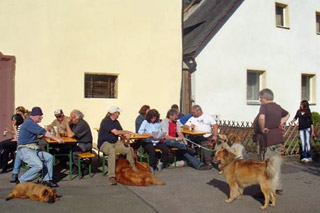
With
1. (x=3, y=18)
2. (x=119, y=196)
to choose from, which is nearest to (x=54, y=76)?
(x=3, y=18)

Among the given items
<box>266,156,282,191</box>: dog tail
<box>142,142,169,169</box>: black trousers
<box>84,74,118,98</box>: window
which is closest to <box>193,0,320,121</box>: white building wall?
Answer: <box>84,74,118,98</box>: window

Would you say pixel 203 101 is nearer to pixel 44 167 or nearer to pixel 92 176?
pixel 92 176

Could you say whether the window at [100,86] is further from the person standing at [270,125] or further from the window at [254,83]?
the window at [254,83]

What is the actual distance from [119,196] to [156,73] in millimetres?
5039

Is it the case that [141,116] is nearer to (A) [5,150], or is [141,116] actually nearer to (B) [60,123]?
(B) [60,123]

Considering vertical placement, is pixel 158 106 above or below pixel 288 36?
below

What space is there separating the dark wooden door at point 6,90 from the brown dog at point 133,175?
335cm

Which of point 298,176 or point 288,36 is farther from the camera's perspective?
point 288,36

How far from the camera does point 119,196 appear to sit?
639 centimetres

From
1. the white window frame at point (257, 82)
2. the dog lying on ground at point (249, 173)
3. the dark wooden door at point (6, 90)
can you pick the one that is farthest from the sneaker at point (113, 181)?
the white window frame at point (257, 82)

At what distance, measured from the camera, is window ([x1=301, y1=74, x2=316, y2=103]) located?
16047 millimetres

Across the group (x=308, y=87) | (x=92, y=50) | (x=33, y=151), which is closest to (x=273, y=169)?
(x=33, y=151)

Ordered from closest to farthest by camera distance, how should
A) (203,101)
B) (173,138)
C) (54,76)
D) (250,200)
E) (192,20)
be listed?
1. (250,200)
2. (173,138)
3. (54,76)
4. (203,101)
5. (192,20)

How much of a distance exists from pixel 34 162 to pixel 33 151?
0.79 ft
